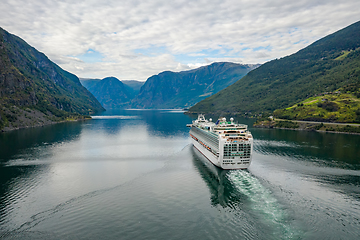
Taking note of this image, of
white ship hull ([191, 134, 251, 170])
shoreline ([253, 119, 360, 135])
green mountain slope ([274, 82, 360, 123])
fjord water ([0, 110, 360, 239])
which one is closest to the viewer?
fjord water ([0, 110, 360, 239])

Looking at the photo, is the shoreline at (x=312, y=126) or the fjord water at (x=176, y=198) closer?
the fjord water at (x=176, y=198)

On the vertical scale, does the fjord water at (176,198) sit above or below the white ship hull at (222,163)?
below

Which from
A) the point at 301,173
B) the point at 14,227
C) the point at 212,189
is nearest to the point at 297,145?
the point at 301,173

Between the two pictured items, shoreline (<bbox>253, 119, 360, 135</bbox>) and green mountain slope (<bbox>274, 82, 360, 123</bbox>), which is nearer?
shoreline (<bbox>253, 119, 360, 135</bbox>)

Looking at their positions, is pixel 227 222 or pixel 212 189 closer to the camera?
pixel 227 222

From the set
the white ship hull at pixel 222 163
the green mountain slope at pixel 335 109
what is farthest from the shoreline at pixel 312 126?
the white ship hull at pixel 222 163

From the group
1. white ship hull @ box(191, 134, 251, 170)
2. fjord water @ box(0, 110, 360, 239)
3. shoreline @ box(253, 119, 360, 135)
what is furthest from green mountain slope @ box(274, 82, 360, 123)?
white ship hull @ box(191, 134, 251, 170)

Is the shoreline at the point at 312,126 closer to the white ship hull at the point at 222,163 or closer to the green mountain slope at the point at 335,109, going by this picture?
the green mountain slope at the point at 335,109

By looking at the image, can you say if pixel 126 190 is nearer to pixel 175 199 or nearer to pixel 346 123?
pixel 175 199

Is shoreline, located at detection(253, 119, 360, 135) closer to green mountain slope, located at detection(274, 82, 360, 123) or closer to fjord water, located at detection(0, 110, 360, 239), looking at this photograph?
green mountain slope, located at detection(274, 82, 360, 123)
